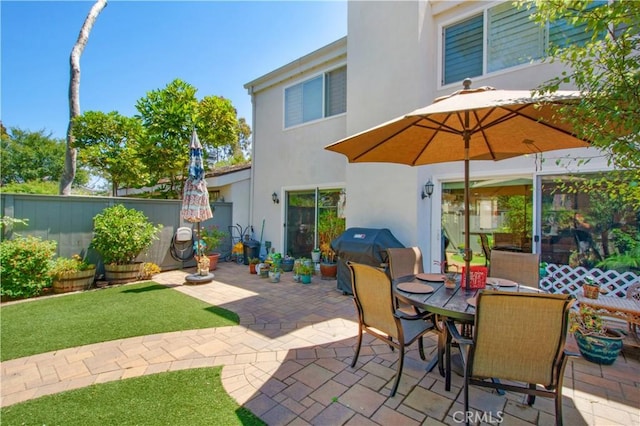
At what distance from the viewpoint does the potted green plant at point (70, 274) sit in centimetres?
564

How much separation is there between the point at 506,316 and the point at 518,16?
5.59 m

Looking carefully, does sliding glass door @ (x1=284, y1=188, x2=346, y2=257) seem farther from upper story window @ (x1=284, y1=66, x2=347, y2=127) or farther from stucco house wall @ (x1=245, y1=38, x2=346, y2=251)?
upper story window @ (x1=284, y1=66, x2=347, y2=127)

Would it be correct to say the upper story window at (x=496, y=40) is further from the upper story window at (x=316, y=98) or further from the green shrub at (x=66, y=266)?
the green shrub at (x=66, y=266)

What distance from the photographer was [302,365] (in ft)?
10.0

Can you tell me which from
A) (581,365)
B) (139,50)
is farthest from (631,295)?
(139,50)

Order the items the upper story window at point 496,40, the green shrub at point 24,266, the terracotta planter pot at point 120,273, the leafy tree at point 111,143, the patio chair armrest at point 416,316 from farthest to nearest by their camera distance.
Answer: the leafy tree at point 111,143
the terracotta planter pot at point 120,273
the green shrub at point 24,266
the upper story window at point 496,40
the patio chair armrest at point 416,316

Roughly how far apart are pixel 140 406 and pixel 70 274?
4.88 meters

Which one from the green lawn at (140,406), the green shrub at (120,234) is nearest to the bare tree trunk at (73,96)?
the green shrub at (120,234)

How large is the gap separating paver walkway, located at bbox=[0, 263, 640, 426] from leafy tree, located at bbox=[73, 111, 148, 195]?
7.31 meters

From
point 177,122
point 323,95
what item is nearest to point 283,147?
point 323,95

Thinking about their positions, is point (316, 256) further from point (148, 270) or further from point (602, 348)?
point (602, 348)

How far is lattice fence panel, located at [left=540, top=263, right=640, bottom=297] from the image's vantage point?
4.14m

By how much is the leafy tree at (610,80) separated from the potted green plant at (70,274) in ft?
26.0

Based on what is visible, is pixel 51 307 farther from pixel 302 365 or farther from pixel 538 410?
pixel 538 410
